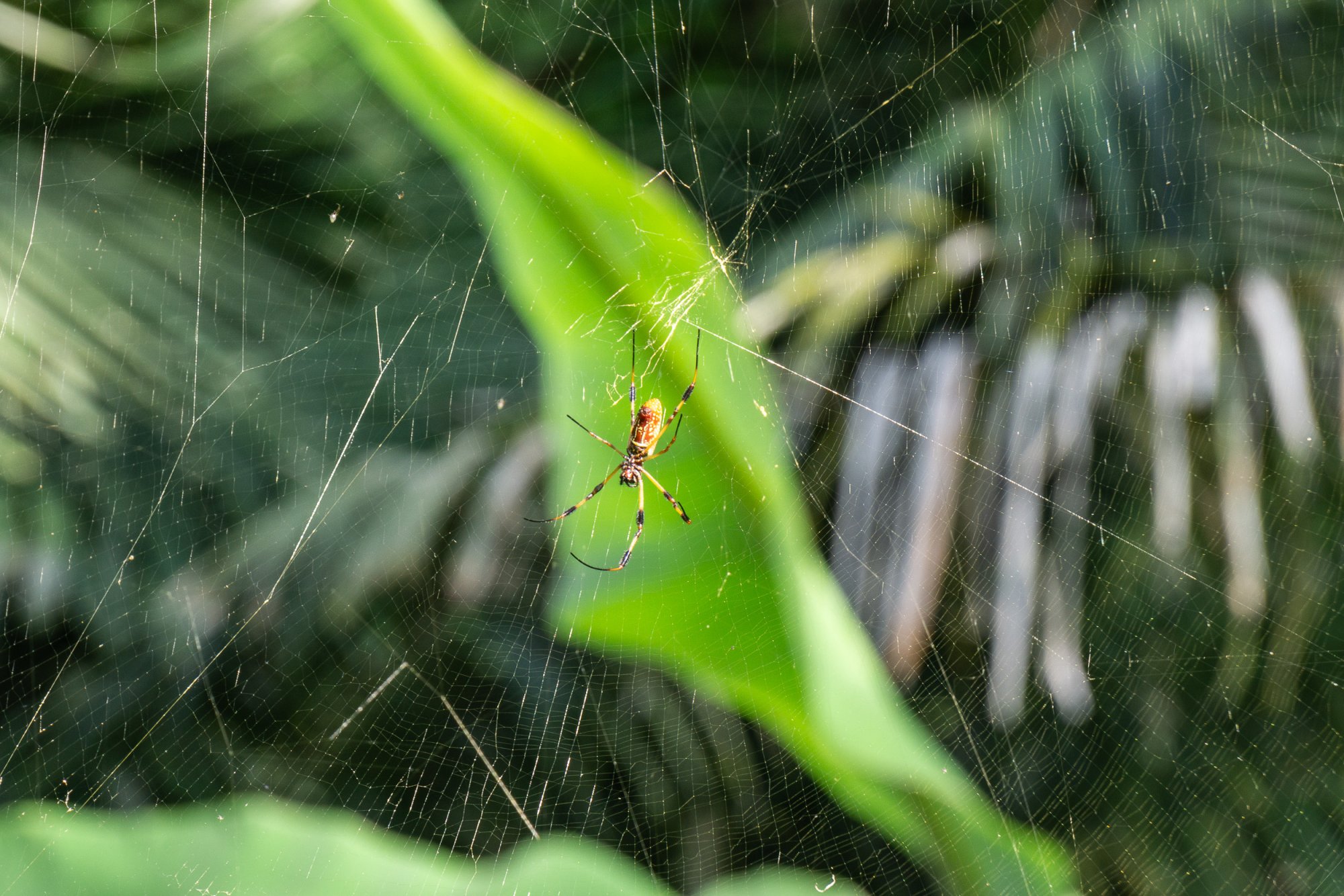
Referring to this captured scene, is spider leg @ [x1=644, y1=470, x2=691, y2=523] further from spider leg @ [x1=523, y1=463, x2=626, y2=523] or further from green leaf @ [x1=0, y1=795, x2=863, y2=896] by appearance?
green leaf @ [x1=0, y1=795, x2=863, y2=896]

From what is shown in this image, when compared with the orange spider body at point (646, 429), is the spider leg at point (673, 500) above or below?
below

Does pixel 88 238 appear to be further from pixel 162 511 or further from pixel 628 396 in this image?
pixel 628 396

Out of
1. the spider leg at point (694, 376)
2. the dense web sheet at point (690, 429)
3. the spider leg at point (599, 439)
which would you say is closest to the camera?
the spider leg at point (694, 376)

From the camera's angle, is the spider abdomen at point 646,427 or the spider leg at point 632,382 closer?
the spider leg at point 632,382

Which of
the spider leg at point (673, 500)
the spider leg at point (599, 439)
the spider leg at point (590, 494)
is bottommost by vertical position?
the spider leg at point (590, 494)

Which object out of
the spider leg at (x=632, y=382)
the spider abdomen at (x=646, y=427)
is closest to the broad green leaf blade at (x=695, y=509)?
the spider leg at (x=632, y=382)

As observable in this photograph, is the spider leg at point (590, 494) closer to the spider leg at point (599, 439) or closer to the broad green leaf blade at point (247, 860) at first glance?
the spider leg at point (599, 439)

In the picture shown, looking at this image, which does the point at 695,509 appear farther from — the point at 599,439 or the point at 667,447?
the point at 599,439
